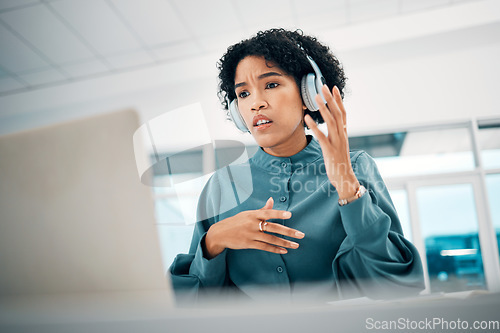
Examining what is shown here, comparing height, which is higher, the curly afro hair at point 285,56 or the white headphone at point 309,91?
the curly afro hair at point 285,56

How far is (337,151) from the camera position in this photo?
82cm

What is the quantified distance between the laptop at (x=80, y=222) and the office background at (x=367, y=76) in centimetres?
247

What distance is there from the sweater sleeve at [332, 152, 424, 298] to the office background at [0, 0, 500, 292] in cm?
213

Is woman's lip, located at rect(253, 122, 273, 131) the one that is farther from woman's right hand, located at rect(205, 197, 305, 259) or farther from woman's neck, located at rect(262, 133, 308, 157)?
woman's right hand, located at rect(205, 197, 305, 259)

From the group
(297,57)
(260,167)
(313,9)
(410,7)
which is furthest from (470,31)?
(260,167)

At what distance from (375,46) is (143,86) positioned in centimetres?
200

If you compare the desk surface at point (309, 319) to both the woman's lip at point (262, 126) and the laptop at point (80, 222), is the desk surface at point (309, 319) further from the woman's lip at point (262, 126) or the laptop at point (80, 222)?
the woman's lip at point (262, 126)

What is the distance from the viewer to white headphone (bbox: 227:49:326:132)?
1.08m

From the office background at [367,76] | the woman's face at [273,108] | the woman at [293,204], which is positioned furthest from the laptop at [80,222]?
the office background at [367,76]

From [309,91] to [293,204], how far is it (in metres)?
0.35

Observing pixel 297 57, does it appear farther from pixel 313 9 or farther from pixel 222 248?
pixel 313 9

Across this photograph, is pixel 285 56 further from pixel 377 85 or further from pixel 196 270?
pixel 377 85

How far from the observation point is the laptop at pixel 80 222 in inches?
16.3

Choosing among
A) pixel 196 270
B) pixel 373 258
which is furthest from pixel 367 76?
pixel 196 270
